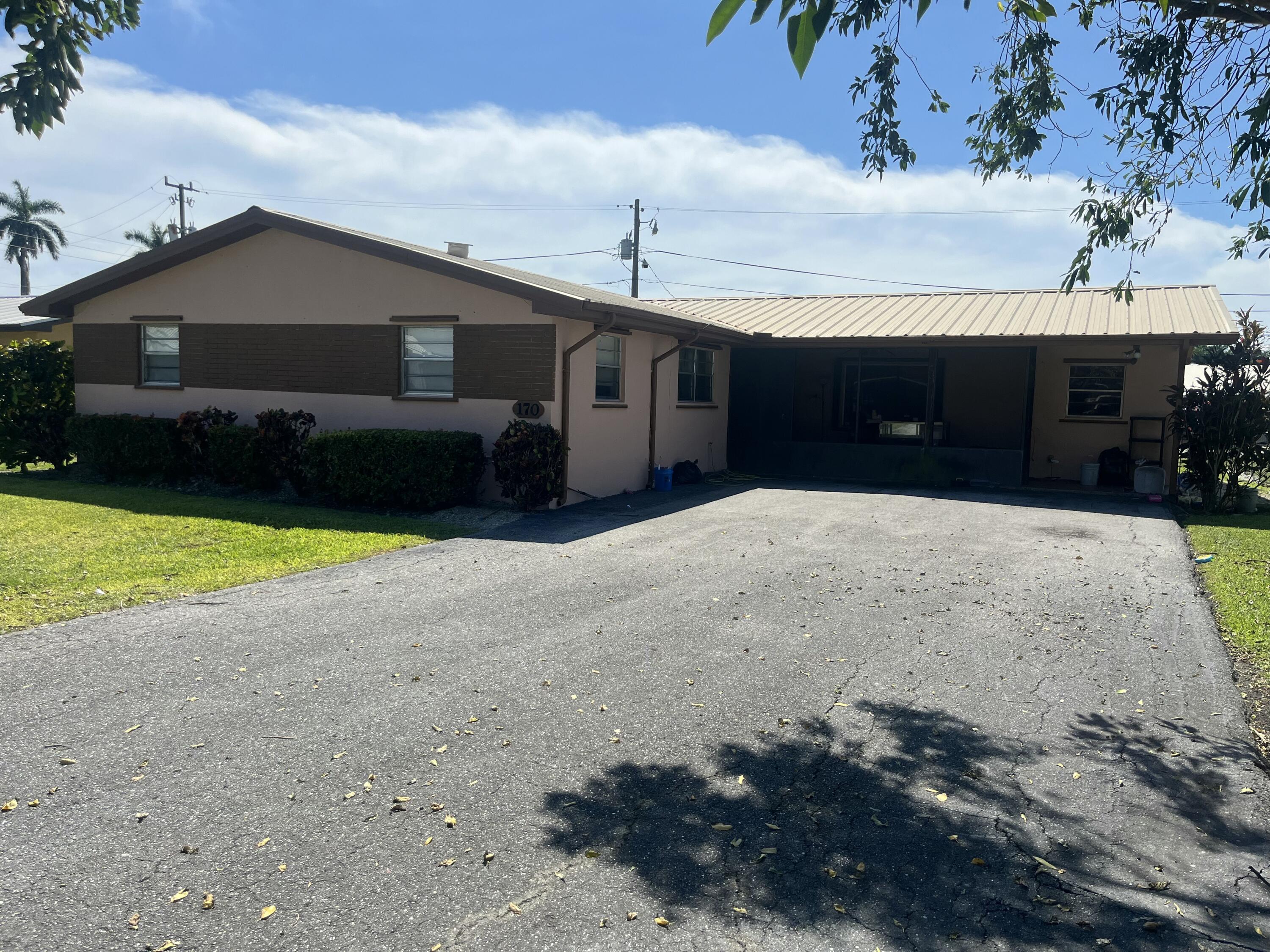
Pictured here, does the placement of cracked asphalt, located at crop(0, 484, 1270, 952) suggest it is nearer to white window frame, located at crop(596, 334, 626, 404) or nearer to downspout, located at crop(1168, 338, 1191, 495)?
white window frame, located at crop(596, 334, 626, 404)

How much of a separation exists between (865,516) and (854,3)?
779cm

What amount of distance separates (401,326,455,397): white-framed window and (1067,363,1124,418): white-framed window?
1224cm

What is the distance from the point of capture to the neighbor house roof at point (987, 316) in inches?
593

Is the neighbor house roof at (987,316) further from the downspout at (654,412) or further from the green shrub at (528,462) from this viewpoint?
the green shrub at (528,462)

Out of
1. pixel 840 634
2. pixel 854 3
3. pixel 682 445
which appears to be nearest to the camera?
pixel 854 3

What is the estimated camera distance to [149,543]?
9414mm

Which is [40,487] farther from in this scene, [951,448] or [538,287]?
[951,448]

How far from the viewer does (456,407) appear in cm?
1290

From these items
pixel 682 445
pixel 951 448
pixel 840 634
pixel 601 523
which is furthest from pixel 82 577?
pixel 951 448

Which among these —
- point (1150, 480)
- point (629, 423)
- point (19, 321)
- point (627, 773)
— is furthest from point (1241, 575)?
point (19, 321)

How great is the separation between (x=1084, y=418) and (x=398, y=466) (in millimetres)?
13281

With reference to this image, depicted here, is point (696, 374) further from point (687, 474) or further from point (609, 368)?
point (609, 368)

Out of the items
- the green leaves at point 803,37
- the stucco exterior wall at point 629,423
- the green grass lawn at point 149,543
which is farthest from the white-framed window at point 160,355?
the green leaves at point 803,37

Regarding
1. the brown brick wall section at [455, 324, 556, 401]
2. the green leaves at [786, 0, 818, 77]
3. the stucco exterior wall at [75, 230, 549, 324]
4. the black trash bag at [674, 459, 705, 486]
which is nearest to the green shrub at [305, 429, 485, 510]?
the brown brick wall section at [455, 324, 556, 401]
